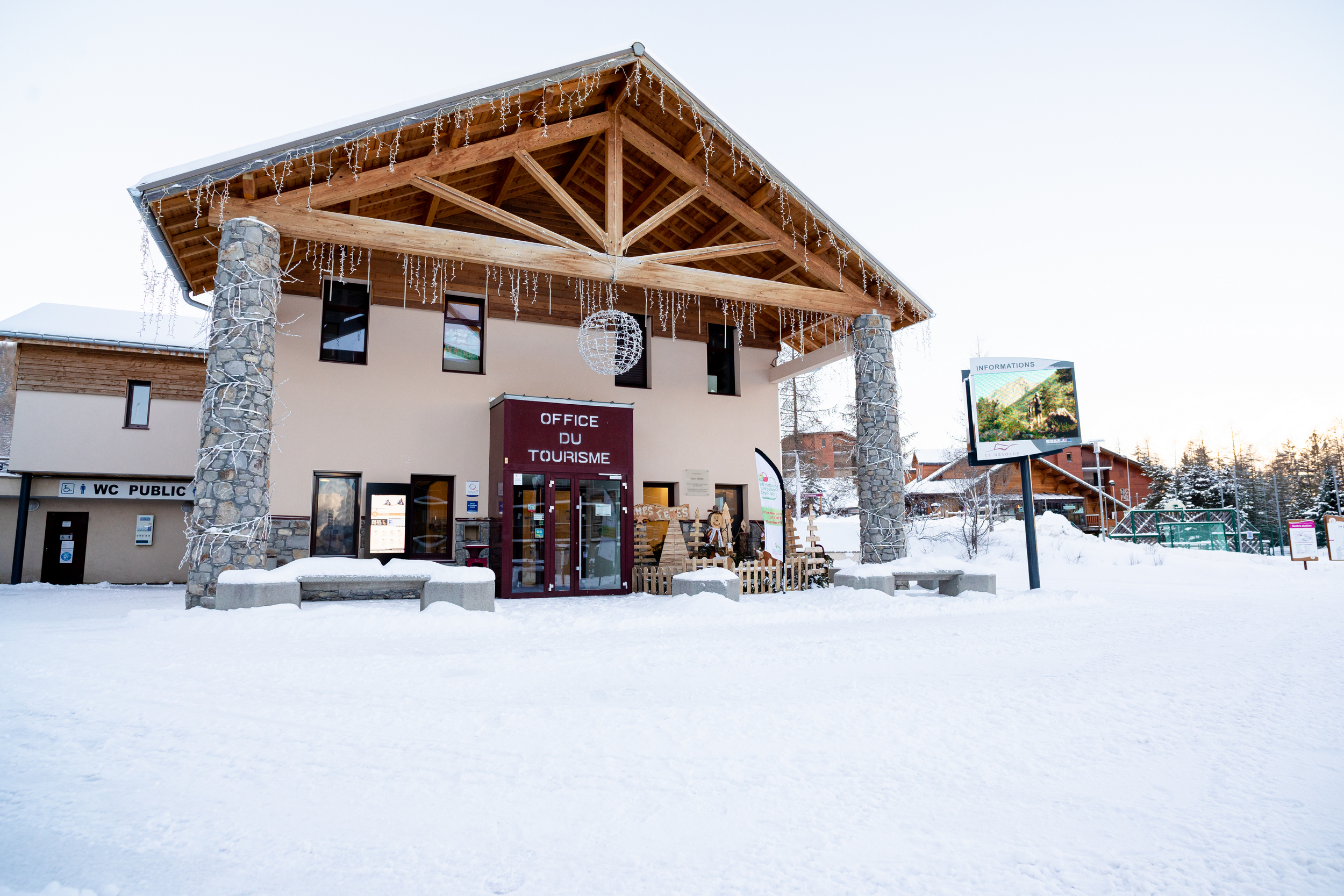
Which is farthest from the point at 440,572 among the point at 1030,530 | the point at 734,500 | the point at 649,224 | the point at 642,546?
the point at 1030,530

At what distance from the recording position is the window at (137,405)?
52.0ft

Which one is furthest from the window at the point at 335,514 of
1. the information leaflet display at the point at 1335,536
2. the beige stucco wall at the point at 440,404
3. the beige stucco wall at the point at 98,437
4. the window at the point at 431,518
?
the information leaflet display at the point at 1335,536

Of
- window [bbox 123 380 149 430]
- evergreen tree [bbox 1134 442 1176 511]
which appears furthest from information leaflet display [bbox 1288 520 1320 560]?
window [bbox 123 380 149 430]

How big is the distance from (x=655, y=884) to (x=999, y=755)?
2.22 m

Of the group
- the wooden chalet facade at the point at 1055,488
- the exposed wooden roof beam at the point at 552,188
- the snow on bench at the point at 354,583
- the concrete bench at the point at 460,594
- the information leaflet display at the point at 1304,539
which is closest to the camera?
the snow on bench at the point at 354,583

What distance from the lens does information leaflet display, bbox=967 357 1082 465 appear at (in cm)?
1246

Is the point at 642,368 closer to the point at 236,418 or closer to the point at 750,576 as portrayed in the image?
the point at 750,576

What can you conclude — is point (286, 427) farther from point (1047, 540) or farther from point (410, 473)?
point (1047, 540)

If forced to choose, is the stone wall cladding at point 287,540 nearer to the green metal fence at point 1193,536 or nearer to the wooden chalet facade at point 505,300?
the wooden chalet facade at point 505,300

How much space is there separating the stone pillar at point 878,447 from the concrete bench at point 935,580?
4.06ft

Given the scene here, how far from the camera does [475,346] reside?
13750mm

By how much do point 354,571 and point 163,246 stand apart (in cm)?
543

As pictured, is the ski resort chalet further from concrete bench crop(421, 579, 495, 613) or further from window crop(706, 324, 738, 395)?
concrete bench crop(421, 579, 495, 613)

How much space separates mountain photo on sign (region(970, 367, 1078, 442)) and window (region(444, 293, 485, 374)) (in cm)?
880
